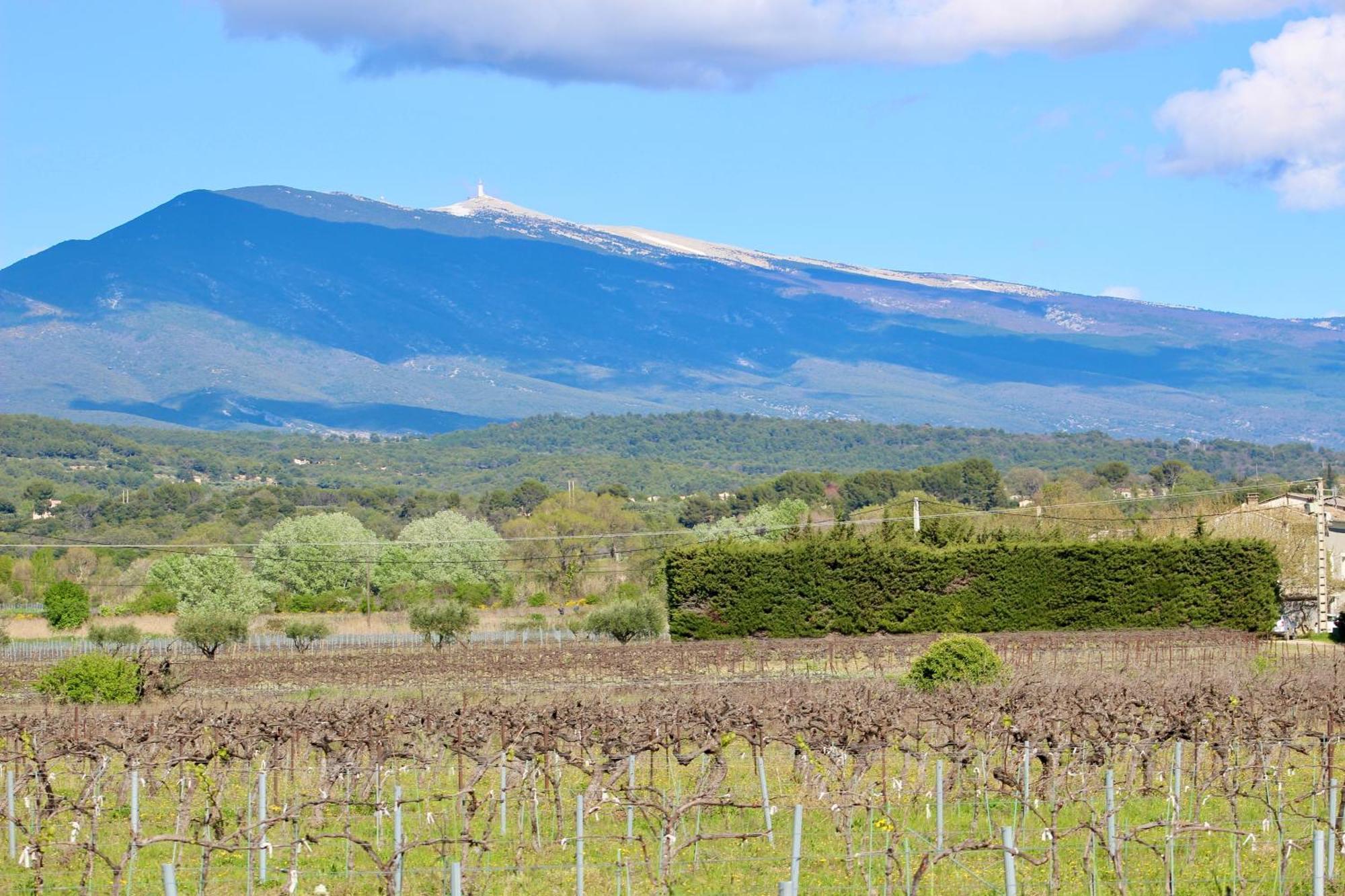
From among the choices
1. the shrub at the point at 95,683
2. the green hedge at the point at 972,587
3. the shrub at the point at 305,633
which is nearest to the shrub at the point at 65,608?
the shrub at the point at 305,633

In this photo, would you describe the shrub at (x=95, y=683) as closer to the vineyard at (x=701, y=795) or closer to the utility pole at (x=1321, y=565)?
the vineyard at (x=701, y=795)

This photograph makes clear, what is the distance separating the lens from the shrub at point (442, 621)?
1924 inches

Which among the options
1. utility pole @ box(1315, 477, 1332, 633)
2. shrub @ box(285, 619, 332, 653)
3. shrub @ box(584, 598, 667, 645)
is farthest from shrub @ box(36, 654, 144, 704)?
utility pole @ box(1315, 477, 1332, 633)

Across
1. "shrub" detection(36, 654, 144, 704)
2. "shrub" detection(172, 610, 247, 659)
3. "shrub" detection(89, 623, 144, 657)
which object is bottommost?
"shrub" detection(89, 623, 144, 657)

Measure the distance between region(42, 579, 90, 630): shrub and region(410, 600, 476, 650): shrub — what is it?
1519 centimetres

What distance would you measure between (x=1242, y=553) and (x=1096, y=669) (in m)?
10.8

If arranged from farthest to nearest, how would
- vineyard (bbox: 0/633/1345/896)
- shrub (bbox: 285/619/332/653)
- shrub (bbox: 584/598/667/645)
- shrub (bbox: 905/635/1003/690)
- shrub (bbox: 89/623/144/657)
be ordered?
shrub (bbox: 89/623/144/657) → shrub (bbox: 285/619/332/653) → shrub (bbox: 584/598/667/645) → shrub (bbox: 905/635/1003/690) → vineyard (bbox: 0/633/1345/896)

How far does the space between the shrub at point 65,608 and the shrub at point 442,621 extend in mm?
15194

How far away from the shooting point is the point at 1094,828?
480 inches

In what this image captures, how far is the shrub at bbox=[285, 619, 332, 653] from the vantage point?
49875 millimetres

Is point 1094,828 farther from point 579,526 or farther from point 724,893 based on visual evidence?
point 579,526

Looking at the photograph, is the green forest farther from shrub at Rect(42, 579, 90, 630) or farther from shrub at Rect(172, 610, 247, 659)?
shrub at Rect(172, 610, 247, 659)

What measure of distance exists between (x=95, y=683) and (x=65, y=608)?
1224 inches

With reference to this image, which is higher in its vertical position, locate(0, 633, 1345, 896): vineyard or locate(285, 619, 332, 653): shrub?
locate(0, 633, 1345, 896): vineyard
